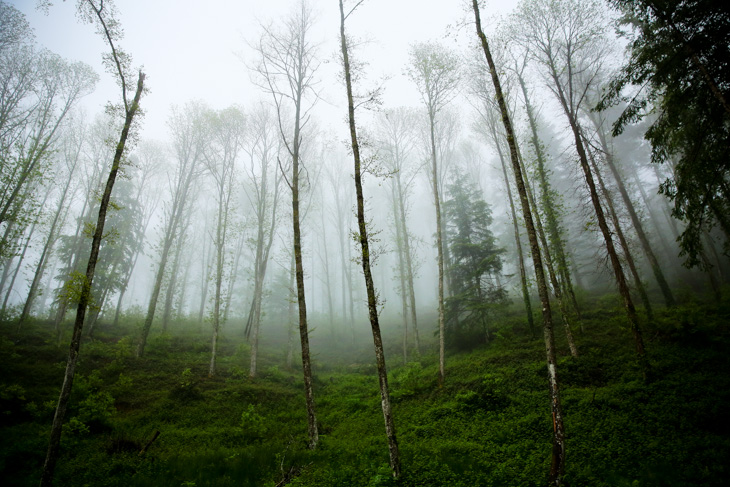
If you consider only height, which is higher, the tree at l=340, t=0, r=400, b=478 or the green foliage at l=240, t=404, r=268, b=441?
the tree at l=340, t=0, r=400, b=478

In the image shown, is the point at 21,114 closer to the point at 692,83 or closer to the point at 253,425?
the point at 253,425

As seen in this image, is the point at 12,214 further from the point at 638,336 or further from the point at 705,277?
the point at 705,277

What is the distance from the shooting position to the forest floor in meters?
5.92

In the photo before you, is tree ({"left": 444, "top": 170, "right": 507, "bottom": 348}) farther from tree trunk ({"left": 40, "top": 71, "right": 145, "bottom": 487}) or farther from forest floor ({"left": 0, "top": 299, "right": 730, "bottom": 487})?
tree trunk ({"left": 40, "top": 71, "right": 145, "bottom": 487})

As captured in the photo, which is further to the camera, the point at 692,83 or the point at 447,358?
the point at 447,358

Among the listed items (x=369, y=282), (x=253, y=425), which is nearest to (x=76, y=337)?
(x=253, y=425)

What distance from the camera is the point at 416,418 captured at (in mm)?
9016

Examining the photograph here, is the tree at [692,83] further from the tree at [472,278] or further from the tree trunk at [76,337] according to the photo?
the tree trunk at [76,337]

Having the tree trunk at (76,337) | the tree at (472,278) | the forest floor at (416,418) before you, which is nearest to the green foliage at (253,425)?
the forest floor at (416,418)

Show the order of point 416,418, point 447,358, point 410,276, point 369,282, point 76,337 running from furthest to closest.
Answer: point 410,276, point 447,358, point 416,418, point 76,337, point 369,282

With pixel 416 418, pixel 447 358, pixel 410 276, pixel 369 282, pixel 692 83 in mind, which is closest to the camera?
pixel 369 282

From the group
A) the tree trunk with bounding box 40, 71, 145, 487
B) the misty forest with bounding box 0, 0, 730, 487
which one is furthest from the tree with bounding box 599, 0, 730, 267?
the tree trunk with bounding box 40, 71, 145, 487

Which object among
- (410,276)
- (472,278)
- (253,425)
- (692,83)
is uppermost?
(692,83)

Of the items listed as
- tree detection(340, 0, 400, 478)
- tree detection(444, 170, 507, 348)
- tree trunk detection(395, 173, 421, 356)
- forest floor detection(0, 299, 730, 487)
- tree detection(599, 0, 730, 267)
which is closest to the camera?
forest floor detection(0, 299, 730, 487)
